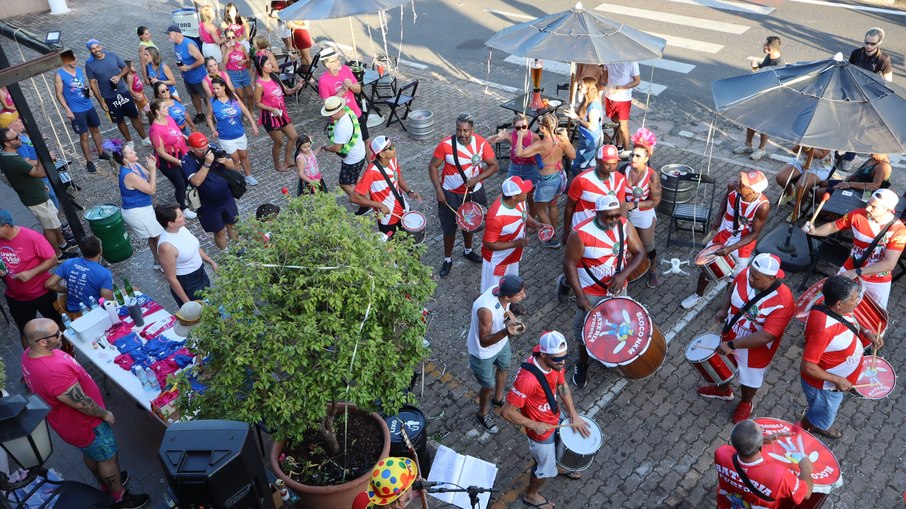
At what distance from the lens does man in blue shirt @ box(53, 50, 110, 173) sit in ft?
34.6

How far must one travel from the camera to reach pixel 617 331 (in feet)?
20.1

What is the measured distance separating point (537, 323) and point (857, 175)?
185 inches

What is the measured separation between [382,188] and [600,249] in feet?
9.19

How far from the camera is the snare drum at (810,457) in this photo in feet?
15.2

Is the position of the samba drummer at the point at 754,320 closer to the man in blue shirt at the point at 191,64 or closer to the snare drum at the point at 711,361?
the snare drum at the point at 711,361

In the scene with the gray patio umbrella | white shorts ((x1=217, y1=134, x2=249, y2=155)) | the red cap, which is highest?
the gray patio umbrella

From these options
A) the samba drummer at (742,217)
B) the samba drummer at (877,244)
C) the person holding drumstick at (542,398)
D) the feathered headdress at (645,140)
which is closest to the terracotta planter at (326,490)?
the person holding drumstick at (542,398)

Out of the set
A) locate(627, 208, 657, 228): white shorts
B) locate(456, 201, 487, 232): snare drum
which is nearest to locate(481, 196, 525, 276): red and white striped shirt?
locate(456, 201, 487, 232): snare drum

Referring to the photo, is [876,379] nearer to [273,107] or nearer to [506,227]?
[506,227]

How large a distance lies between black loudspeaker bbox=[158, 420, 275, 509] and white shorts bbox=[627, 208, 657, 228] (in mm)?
5208

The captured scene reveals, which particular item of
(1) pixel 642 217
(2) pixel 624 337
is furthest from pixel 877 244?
(2) pixel 624 337

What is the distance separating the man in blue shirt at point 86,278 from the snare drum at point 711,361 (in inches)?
237

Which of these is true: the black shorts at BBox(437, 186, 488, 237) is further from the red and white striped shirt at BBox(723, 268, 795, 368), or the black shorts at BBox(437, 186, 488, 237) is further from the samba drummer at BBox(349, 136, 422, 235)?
the red and white striped shirt at BBox(723, 268, 795, 368)

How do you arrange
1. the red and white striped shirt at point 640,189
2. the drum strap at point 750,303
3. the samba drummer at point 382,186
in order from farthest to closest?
1. the samba drummer at point 382,186
2. the red and white striped shirt at point 640,189
3. the drum strap at point 750,303
